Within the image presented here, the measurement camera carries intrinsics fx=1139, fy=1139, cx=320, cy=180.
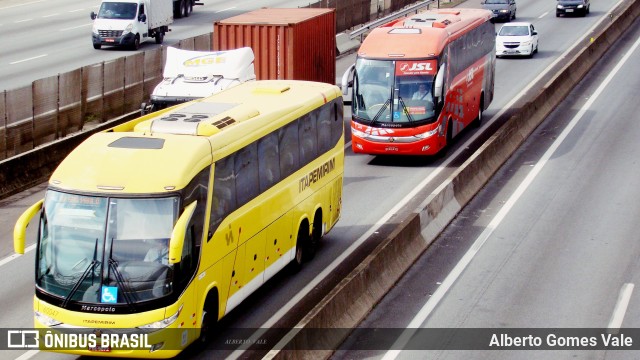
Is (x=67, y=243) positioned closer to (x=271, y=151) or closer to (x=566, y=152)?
(x=271, y=151)

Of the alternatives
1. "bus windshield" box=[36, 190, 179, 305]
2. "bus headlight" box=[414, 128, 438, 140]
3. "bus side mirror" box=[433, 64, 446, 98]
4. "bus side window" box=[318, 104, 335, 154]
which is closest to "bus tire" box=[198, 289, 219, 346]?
"bus windshield" box=[36, 190, 179, 305]

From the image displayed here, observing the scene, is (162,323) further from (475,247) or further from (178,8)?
(178,8)

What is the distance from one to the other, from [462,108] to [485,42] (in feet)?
14.8

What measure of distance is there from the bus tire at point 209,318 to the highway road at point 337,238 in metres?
0.22

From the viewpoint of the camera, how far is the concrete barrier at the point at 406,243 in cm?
1627

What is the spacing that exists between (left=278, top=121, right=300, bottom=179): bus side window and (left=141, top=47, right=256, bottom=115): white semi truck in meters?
7.04

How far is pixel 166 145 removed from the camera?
16.8 meters

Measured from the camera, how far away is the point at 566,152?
105 feet

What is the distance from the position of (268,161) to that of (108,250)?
15.6 ft

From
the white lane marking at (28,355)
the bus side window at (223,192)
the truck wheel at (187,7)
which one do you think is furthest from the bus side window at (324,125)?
the truck wheel at (187,7)

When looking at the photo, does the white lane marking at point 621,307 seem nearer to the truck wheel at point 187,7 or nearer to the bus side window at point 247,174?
the bus side window at point 247,174

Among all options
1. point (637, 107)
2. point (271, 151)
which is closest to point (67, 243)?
point (271, 151)

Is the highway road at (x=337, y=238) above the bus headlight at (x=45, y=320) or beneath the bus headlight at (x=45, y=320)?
beneath

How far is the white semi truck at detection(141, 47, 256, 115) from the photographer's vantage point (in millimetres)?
27766
